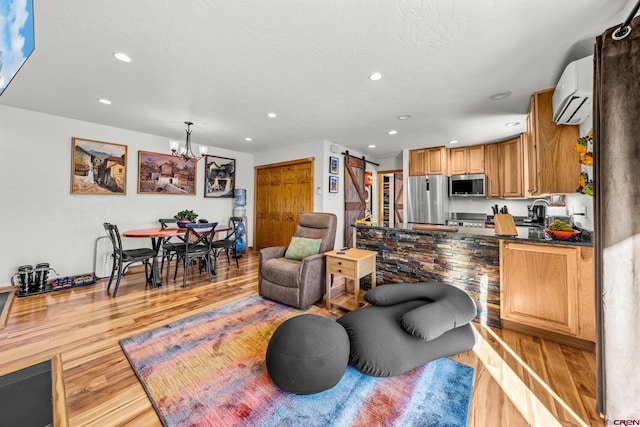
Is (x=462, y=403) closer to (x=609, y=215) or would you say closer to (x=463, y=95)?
(x=609, y=215)

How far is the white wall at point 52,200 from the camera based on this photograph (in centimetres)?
333

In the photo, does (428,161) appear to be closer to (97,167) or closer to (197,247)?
(197,247)

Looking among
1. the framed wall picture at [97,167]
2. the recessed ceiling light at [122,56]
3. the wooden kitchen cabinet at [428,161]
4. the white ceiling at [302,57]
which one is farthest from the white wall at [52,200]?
the wooden kitchen cabinet at [428,161]

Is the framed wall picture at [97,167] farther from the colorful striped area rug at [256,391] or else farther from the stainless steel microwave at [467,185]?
the stainless steel microwave at [467,185]

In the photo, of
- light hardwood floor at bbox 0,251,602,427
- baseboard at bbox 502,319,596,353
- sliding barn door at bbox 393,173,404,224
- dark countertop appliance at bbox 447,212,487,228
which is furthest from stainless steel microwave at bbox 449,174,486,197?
light hardwood floor at bbox 0,251,602,427

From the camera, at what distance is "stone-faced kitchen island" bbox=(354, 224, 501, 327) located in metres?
2.47

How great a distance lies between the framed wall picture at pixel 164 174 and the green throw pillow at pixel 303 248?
3.17 meters

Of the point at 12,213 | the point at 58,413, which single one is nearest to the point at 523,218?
the point at 58,413

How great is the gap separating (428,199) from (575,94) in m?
3.41

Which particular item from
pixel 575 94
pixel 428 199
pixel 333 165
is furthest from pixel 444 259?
pixel 333 165

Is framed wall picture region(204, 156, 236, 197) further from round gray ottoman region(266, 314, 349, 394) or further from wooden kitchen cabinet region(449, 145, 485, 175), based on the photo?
wooden kitchen cabinet region(449, 145, 485, 175)

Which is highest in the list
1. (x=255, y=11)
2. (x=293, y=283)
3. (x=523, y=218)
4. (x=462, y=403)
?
(x=255, y=11)

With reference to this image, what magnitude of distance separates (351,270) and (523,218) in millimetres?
4261

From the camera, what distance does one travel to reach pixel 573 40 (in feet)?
6.31
